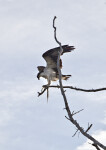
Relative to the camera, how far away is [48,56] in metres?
15.7

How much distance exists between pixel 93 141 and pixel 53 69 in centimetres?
952

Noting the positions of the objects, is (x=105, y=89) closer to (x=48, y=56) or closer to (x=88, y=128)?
(x=88, y=128)

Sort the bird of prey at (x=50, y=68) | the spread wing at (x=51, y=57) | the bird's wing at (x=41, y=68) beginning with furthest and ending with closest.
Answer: the bird's wing at (x=41, y=68) → the spread wing at (x=51, y=57) → the bird of prey at (x=50, y=68)

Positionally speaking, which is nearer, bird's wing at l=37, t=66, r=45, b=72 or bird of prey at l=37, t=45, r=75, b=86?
bird of prey at l=37, t=45, r=75, b=86

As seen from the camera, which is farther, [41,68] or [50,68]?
[41,68]

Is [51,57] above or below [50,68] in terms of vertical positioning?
above

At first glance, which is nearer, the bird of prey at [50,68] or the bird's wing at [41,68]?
the bird of prey at [50,68]

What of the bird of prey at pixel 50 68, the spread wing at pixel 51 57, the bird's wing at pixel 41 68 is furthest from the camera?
the bird's wing at pixel 41 68

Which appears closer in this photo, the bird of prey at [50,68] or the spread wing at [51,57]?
the bird of prey at [50,68]

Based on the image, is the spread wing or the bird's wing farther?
the bird's wing

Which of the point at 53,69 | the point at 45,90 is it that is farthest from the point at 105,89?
the point at 53,69

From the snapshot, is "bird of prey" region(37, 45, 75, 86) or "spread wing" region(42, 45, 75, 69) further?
"spread wing" region(42, 45, 75, 69)

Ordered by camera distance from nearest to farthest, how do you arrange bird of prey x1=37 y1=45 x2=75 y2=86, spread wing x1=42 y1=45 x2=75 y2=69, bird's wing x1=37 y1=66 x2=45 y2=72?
bird of prey x1=37 y1=45 x2=75 y2=86
spread wing x1=42 y1=45 x2=75 y2=69
bird's wing x1=37 y1=66 x2=45 y2=72

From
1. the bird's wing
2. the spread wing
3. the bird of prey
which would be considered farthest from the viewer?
the bird's wing
